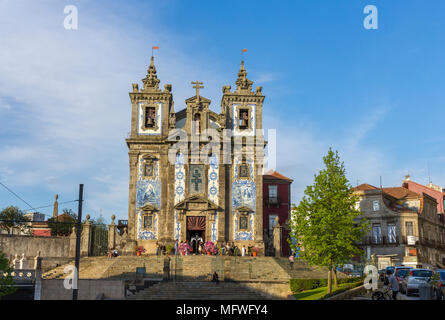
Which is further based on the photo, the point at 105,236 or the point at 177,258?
the point at 105,236

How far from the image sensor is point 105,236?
2132 inches

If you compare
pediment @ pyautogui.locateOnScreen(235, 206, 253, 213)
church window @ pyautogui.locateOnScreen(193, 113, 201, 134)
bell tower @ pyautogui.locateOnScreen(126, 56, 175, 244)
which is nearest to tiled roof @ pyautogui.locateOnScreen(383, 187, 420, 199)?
pediment @ pyautogui.locateOnScreen(235, 206, 253, 213)

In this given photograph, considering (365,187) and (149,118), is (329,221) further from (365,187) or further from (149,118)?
(365,187)

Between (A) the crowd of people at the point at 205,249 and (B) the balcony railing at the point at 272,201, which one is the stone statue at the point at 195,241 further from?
(B) the balcony railing at the point at 272,201

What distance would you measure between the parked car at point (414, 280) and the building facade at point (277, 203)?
28.5m

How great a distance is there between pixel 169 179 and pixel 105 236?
11.2 meters

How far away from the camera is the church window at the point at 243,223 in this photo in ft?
157

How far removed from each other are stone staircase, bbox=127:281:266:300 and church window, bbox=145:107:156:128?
65.4ft

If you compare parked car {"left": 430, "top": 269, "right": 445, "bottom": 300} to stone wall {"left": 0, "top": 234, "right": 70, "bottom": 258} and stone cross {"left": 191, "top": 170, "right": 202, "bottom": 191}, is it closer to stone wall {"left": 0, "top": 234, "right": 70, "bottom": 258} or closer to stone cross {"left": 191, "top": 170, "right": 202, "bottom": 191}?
stone cross {"left": 191, "top": 170, "right": 202, "bottom": 191}

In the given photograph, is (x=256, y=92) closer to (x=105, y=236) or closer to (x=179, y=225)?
(x=179, y=225)

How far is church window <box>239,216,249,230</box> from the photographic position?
47750 millimetres
